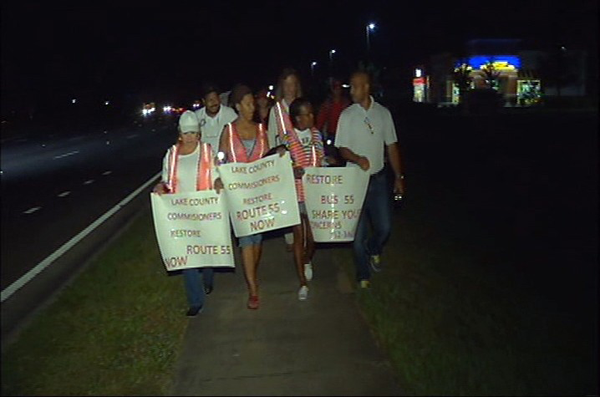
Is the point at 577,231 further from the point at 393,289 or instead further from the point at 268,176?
the point at 268,176

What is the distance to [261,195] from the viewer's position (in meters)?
6.85

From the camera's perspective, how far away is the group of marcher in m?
6.64

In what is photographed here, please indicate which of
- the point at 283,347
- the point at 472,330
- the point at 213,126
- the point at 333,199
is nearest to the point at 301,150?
the point at 333,199

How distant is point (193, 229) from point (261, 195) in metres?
0.64

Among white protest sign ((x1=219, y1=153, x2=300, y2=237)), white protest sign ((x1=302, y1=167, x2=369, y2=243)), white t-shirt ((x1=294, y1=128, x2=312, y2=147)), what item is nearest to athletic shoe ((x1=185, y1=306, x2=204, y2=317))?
white protest sign ((x1=219, y1=153, x2=300, y2=237))

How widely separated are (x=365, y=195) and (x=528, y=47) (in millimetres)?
58900

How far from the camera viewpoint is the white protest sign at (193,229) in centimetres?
664

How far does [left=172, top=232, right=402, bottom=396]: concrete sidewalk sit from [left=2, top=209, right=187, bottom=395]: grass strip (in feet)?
0.68

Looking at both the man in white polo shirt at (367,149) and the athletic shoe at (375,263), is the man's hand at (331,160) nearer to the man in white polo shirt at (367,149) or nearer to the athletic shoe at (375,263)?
the man in white polo shirt at (367,149)

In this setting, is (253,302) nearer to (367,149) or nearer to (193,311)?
(193,311)

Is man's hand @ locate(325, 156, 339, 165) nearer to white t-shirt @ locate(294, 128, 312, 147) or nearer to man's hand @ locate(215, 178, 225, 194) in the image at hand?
white t-shirt @ locate(294, 128, 312, 147)

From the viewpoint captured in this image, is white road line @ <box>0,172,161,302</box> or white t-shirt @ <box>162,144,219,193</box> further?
white road line @ <box>0,172,161,302</box>

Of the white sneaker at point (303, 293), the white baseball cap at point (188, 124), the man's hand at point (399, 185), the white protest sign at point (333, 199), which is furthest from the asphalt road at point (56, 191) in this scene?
the man's hand at point (399, 185)

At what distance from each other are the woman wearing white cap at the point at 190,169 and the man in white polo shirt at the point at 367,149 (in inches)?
49.1
